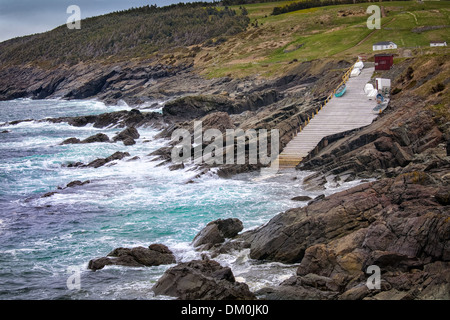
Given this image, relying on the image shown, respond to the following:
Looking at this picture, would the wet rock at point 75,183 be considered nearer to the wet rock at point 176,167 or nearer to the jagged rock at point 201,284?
the wet rock at point 176,167

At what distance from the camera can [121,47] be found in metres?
142

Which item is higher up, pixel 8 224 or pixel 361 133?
pixel 361 133

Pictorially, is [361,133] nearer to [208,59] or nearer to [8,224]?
[8,224]

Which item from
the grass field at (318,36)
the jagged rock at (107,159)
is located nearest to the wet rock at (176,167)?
the jagged rock at (107,159)

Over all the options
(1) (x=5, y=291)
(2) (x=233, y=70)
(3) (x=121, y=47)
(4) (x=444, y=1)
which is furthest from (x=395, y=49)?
(3) (x=121, y=47)

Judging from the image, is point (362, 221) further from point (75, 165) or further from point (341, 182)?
point (75, 165)

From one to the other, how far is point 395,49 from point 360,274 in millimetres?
62450

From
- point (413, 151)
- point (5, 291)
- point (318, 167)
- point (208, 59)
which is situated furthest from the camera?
point (208, 59)

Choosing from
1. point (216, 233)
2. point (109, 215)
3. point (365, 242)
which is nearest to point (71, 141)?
point (109, 215)

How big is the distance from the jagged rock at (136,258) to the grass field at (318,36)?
55423 mm

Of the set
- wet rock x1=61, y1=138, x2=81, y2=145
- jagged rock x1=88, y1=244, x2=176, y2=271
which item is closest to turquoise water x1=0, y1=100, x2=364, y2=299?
A: jagged rock x1=88, y1=244, x2=176, y2=271

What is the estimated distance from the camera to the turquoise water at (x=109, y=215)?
19141 millimetres

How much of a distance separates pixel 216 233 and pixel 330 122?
21685 millimetres

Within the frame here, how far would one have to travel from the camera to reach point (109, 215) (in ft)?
92.7
